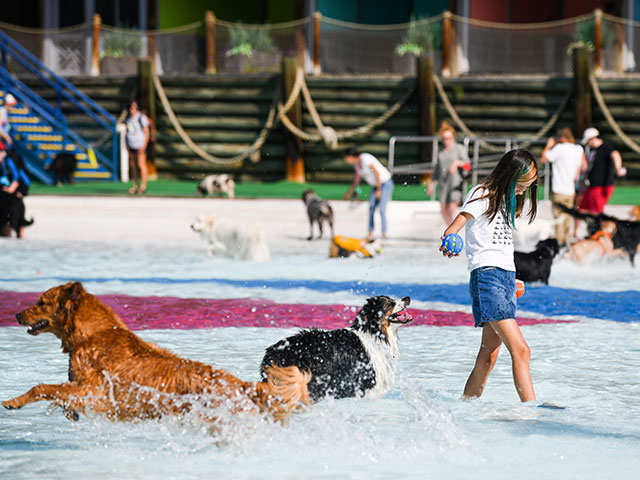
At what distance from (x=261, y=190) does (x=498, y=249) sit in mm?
15655

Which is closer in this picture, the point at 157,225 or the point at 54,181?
the point at 157,225

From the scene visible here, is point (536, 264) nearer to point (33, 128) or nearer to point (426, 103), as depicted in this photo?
point (426, 103)

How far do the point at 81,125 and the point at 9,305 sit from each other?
1443 cm


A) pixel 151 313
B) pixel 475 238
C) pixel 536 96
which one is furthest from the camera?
pixel 536 96

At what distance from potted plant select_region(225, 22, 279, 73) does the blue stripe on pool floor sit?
39.3ft

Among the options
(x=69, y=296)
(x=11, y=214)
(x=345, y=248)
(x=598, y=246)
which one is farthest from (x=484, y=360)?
(x=11, y=214)

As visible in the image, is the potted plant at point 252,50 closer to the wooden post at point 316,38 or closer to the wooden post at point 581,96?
the wooden post at point 316,38

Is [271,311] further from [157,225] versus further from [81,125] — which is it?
[81,125]

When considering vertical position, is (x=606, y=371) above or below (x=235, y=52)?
below

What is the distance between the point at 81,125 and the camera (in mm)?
23656

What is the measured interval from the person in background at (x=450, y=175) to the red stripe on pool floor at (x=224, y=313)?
4.85m

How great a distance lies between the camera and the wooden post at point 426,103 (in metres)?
21.3

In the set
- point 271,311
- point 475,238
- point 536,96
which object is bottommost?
point 271,311

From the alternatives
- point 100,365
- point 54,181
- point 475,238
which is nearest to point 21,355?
point 100,365
